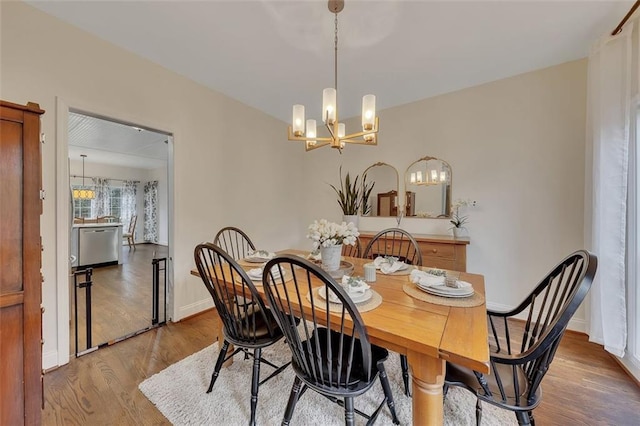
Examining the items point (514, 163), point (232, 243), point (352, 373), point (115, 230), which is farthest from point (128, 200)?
point (514, 163)

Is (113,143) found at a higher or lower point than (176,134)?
higher

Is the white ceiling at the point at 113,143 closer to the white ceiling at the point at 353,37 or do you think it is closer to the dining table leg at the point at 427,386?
the white ceiling at the point at 353,37

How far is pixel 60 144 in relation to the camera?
1.92m

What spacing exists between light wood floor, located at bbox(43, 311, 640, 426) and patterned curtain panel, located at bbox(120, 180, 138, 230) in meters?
7.16

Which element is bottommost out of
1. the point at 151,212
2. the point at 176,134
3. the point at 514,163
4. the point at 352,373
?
the point at 352,373

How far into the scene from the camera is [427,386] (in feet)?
3.18

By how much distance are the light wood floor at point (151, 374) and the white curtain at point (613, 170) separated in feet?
0.84

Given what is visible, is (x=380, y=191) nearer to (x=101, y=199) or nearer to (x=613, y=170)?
(x=613, y=170)

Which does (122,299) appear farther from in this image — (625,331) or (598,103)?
(598,103)

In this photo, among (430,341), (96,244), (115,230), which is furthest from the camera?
(115,230)

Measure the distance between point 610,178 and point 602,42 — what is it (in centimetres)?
106

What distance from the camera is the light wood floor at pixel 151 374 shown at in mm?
1476

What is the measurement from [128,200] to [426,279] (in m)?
9.33

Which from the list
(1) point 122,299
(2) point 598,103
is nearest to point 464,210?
(2) point 598,103
